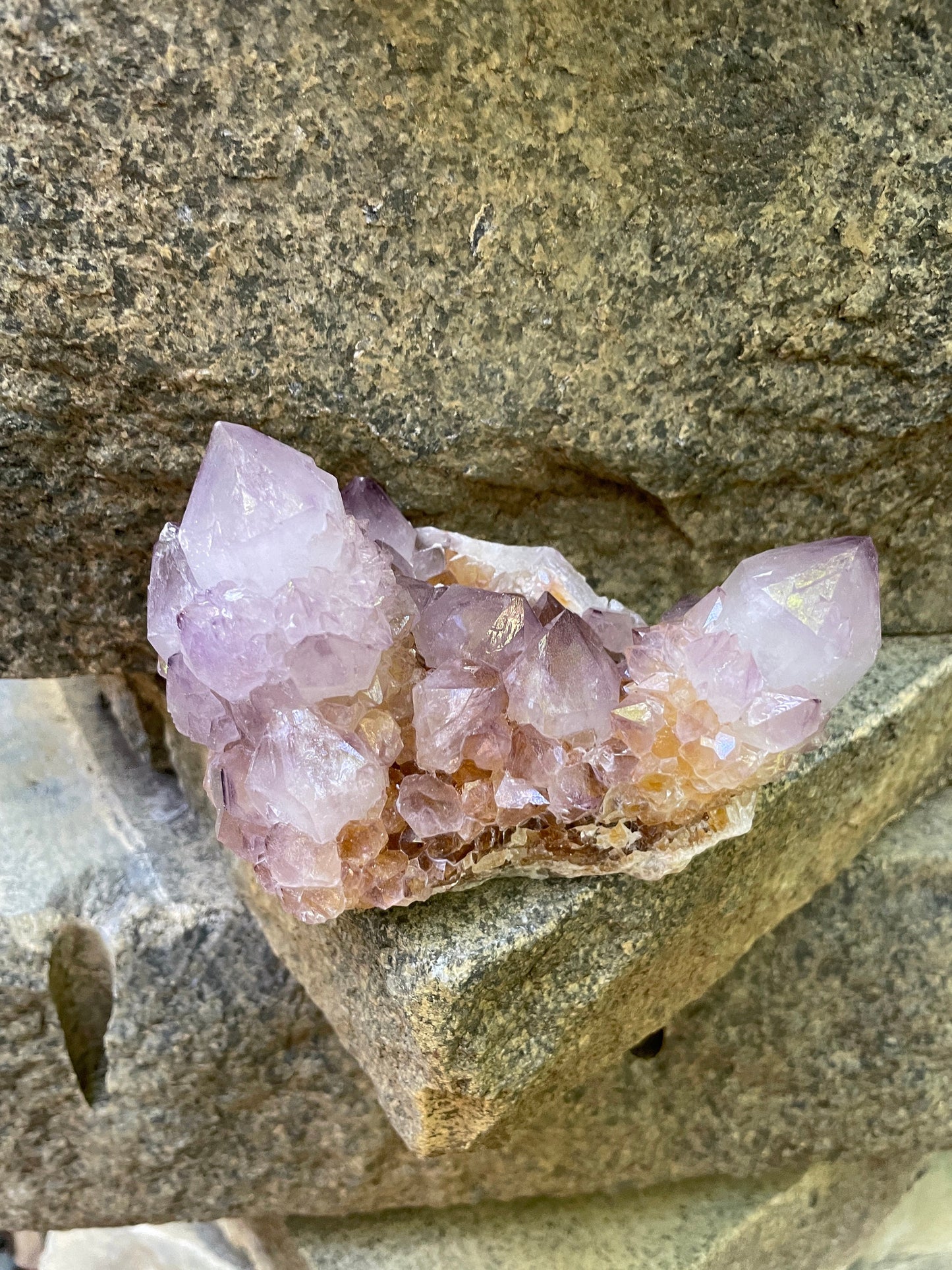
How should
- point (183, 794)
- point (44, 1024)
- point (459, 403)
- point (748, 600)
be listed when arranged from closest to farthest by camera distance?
point (748, 600)
point (459, 403)
point (44, 1024)
point (183, 794)

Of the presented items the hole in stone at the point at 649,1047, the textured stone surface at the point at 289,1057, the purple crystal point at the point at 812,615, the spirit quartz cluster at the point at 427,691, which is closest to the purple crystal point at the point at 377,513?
the spirit quartz cluster at the point at 427,691

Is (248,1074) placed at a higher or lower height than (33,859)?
lower

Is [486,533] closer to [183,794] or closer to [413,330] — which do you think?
[413,330]

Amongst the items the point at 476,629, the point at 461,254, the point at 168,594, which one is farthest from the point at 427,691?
the point at 461,254

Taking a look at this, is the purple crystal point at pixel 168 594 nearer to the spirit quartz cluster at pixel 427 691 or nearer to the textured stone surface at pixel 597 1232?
the spirit quartz cluster at pixel 427 691

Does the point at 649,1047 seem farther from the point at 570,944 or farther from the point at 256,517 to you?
the point at 256,517

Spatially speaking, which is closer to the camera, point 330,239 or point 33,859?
point 330,239

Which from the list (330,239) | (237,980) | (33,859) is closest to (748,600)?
(330,239)
